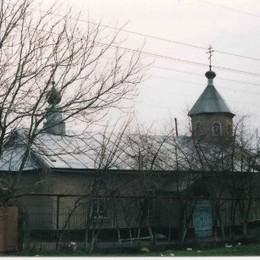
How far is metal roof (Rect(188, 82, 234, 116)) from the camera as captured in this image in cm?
4069

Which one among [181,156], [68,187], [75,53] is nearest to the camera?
[75,53]

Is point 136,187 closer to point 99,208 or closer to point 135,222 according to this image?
point 135,222

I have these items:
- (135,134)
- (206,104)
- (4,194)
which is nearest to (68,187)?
(135,134)

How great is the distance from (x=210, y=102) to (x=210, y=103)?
126mm

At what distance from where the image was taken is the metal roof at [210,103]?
40688mm

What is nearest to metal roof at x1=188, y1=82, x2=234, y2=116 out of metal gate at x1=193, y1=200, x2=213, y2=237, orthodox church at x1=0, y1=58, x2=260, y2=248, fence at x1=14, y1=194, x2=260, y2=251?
orthodox church at x1=0, y1=58, x2=260, y2=248

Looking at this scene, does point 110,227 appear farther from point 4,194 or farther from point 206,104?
point 206,104

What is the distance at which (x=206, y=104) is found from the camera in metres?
41.2

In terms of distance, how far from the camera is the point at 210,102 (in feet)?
136

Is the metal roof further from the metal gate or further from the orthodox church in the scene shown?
the metal gate

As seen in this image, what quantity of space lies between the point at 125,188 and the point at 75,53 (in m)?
8.01

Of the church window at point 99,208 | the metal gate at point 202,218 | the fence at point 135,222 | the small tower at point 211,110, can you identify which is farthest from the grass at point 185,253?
the small tower at point 211,110

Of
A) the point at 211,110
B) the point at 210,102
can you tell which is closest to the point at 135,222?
the point at 211,110

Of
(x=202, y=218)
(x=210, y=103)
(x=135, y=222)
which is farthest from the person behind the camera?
(x=210, y=103)
